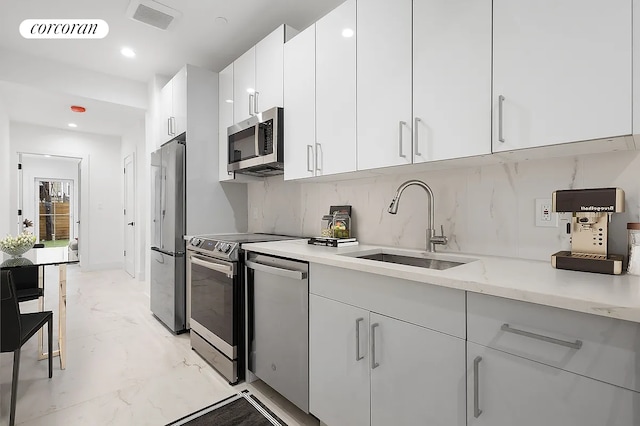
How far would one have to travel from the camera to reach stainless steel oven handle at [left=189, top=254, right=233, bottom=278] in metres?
2.10

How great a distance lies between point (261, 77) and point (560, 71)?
1988 mm

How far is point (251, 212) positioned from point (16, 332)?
1998mm

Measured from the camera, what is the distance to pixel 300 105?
7.06 feet

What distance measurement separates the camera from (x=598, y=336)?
815 millimetres

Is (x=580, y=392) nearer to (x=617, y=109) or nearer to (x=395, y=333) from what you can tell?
(x=395, y=333)

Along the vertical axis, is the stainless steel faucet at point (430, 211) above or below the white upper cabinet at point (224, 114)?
below

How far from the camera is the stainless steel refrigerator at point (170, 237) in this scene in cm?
294

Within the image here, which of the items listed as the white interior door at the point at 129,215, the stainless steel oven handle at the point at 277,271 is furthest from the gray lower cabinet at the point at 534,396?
the white interior door at the point at 129,215

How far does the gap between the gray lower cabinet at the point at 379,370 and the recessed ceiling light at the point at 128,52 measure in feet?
10.4

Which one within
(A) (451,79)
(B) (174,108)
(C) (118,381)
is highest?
(B) (174,108)

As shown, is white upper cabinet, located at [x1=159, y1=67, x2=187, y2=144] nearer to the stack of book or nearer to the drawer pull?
the stack of book

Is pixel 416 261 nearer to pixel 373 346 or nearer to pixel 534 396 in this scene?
pixel 373 346

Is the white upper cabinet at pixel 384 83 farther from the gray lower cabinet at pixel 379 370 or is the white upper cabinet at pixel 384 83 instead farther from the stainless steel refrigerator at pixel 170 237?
the stainless steel refrigerator at pixel 170 237

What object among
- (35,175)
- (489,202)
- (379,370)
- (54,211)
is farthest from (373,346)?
(54,211)
